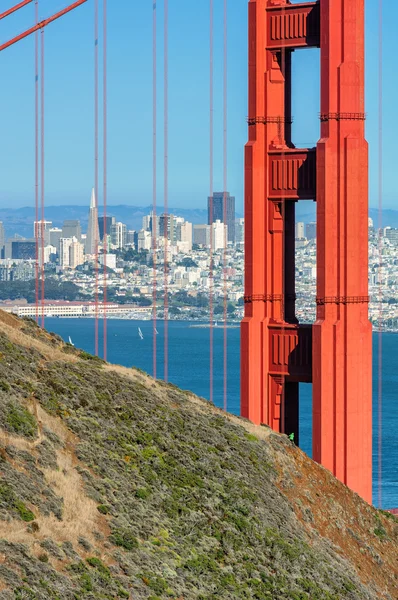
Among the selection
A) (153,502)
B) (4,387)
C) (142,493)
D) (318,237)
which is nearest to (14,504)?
(142,493)

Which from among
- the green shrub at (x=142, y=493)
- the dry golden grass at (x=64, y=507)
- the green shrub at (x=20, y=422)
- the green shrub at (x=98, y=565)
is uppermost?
the green shrub at (x=20, y=422)

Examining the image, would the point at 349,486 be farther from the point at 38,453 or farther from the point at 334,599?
the point at 38,453

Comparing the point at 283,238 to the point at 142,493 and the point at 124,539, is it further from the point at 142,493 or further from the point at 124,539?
the point at 124,539

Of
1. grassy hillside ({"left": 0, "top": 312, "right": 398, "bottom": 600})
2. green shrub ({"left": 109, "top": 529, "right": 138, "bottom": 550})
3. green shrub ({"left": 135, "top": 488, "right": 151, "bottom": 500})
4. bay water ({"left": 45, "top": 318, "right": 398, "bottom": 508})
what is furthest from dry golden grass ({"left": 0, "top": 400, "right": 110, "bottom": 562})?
bay water ({"left": 45, "top": 318, "right": 398, "bottom": 508})

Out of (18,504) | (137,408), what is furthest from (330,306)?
(18,504)

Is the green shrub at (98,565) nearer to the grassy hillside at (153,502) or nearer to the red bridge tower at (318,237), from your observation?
the grassy hillside at (153,502)

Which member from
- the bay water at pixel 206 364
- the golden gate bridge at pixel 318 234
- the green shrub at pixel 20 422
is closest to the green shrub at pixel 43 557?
the green shrub at pixel 20 422
